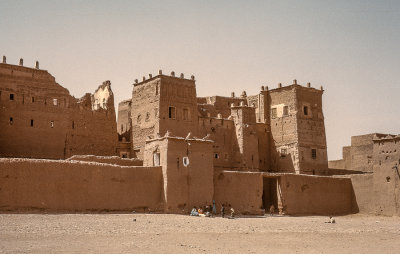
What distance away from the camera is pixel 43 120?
37.7 m

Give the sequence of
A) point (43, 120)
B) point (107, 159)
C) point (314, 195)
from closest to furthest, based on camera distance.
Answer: point (107, 159) < point (43, 120) < point (314, 195)

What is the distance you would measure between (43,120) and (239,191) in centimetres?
1581

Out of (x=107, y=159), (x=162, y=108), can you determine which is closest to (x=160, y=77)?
(x=162, y=108)

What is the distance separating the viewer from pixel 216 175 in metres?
32.6

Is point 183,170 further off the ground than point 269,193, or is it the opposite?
point 183,170

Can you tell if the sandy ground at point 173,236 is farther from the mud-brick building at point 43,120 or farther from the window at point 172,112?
the window at point 172,112

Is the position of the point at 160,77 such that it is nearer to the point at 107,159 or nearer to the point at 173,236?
the point at 107,159

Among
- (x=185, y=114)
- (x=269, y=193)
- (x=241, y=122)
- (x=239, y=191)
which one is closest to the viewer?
(x=239, y=191)

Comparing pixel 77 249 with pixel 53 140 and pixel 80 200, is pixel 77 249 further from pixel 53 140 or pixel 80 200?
pixel 53 140

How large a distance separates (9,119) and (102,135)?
7.43m

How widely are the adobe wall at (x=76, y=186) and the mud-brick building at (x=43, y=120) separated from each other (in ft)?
38.6

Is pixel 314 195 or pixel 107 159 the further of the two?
pixel 314 195

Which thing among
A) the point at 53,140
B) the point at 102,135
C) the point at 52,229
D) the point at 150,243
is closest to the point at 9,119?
the point at 53,140

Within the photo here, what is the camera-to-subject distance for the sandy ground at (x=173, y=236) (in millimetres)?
16406
